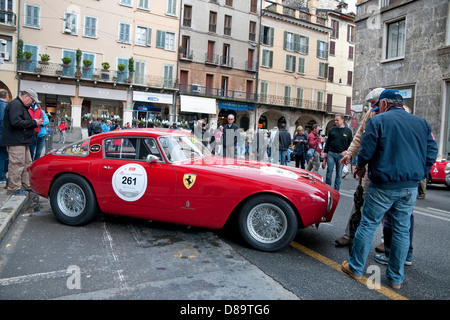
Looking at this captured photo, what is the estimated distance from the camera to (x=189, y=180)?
4.15 metres

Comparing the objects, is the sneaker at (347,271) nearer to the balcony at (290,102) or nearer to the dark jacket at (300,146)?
the dark jacket at (300,146)

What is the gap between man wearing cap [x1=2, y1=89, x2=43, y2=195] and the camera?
605cm

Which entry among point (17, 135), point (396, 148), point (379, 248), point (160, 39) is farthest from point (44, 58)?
point (396, 148)

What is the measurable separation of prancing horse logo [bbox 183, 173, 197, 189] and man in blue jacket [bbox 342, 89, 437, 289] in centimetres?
186

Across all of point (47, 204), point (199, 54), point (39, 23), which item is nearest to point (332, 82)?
point (199, 54)

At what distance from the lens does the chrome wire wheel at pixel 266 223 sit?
390 cm

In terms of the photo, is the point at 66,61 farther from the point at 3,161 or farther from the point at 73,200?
the point at 73,200

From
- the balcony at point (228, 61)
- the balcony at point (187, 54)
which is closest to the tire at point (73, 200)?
the balcony at point (187, 54)

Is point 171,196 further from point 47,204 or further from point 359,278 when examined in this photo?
point 47,204

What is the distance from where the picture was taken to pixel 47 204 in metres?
6.12

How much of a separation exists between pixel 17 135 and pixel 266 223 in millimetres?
4780

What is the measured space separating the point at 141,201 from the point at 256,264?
169cm

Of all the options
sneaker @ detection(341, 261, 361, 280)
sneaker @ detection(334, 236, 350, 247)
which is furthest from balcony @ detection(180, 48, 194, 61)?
sneaker @ detection(341, 261, 361, 280)

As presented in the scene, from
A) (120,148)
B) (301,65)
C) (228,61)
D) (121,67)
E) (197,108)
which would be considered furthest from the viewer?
(301,65)
